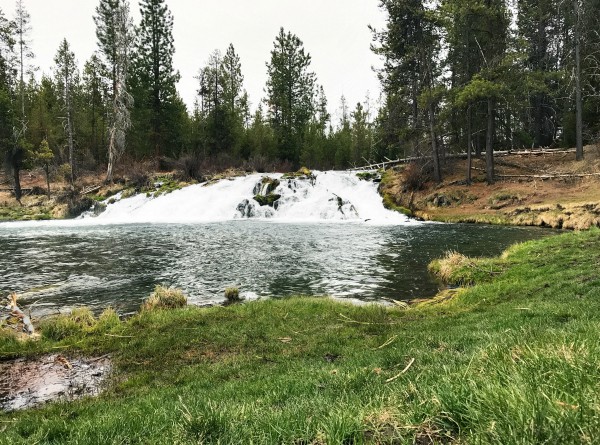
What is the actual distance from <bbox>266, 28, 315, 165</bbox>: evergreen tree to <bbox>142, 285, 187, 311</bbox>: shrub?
2141 inches

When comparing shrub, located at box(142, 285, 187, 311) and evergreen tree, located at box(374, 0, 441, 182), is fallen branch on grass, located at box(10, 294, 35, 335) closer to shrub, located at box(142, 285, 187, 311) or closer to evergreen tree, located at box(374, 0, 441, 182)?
shrub, located at box(142, 285, 187, 311)

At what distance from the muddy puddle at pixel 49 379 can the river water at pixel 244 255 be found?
3.93m

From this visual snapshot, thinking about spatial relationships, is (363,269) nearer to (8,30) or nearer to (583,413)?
(583,413)

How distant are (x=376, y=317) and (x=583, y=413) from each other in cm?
770

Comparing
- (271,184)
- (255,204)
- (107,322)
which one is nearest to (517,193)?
(271,184)

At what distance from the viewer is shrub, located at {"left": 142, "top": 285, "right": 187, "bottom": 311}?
11062mm

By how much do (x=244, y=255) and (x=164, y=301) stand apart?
8500 mm

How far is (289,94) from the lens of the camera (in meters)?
67.4

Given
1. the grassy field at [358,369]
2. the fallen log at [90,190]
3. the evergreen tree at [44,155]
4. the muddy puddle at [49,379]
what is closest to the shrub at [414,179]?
the grassy field at [358,369]

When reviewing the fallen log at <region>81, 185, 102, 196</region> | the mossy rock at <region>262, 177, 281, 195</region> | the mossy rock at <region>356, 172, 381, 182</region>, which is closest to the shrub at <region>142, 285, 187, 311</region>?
the mossy rock at <region>262, 177, 281, 195</region>

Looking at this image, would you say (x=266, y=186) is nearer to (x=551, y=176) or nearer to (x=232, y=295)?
(x=551, y=176)

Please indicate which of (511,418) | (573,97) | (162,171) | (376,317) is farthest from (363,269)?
(162,171)

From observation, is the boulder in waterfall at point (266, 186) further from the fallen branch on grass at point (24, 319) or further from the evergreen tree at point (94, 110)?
the evergreen tree at point (94, 110)

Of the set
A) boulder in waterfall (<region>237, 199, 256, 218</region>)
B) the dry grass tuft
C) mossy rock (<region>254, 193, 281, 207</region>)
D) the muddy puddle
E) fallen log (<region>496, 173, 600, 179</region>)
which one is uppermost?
fallen log (<region>496, 173, 600, 179</region>)
